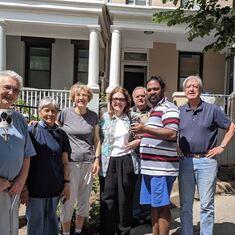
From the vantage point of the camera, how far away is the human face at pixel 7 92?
3.74 meters

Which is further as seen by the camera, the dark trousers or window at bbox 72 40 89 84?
window at bbox 72 40 89 84

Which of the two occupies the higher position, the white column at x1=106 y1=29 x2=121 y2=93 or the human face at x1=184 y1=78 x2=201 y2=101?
the white column at x1=106 y1=29 x2=121 y2=93

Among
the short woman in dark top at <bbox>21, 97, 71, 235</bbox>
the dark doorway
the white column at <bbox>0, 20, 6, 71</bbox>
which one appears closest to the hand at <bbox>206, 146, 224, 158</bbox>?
the short woman in dark top at <bbox>21, 97, 71, 235</bbox>

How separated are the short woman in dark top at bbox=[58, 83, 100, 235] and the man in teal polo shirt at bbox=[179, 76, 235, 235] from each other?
3.45 feet

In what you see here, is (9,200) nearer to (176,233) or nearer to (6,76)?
(6,76)

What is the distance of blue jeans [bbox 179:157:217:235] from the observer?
5.14 metres

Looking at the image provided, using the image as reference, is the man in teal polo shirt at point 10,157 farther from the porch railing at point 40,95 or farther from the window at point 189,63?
the window at point 189,63

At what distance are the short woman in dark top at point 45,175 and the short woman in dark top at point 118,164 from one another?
2.82 ft

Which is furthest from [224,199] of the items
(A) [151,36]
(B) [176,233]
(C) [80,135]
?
(A) [151,36]

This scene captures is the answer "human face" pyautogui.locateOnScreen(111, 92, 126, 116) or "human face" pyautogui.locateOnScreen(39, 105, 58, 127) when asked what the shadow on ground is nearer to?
"human face" pyautogui.locateOnScreen(111, 92, 126, 116)

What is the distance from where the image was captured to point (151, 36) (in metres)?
15.6

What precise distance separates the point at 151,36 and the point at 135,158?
10.7 meters

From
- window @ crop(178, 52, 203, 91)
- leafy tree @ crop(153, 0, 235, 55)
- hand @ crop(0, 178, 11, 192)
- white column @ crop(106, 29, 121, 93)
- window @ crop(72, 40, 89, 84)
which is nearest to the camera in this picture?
hand @ crop(0, 178, 11, 192)

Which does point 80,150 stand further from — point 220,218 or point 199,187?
point 220,218
